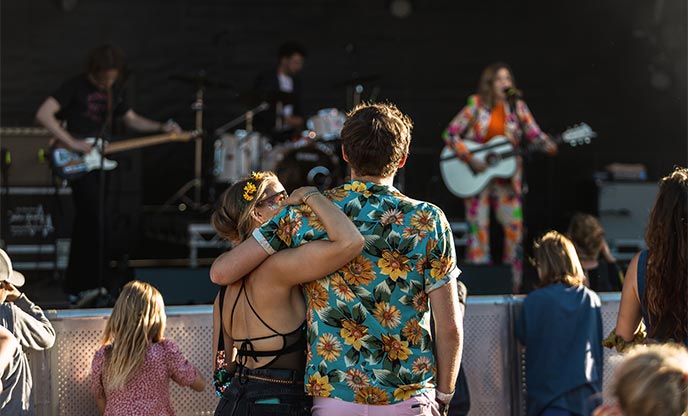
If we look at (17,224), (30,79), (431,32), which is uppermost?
(431,32)

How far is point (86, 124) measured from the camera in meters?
6.80

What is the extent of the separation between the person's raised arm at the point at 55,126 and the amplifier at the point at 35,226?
151 centimetres

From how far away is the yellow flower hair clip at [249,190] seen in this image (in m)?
3.12

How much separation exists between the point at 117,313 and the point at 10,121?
19.0 feet

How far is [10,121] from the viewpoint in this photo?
888 centimetres

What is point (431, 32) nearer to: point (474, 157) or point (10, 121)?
point (474, 157)

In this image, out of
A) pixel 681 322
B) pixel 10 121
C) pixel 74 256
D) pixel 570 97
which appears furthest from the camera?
pixel 570 97

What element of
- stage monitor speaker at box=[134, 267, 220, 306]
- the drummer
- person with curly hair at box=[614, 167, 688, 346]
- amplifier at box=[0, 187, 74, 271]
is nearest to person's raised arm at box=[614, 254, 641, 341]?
person with curly hair at box=[614, 167, 688, 346]

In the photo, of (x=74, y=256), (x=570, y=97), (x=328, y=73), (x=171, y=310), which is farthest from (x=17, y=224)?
(x=570, y=97)

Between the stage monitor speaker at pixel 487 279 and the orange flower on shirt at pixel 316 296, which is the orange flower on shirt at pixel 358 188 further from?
the stage monitor speaker at pixel 487 279

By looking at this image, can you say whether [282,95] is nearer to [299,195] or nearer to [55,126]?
[55,126]

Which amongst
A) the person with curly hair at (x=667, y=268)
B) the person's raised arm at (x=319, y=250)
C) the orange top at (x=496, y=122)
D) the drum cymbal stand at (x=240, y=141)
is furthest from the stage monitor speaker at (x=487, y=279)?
the drum cymbal stand at (x=240, y=141)

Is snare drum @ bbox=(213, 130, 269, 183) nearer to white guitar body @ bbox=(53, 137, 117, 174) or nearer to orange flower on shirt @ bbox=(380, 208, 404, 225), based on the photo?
white guitar body @ bbox=(53, 137, 117, 174)

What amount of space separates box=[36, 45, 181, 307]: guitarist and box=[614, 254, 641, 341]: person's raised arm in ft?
13.5
